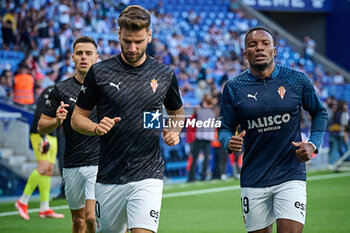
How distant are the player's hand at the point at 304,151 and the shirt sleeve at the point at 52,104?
2.95m

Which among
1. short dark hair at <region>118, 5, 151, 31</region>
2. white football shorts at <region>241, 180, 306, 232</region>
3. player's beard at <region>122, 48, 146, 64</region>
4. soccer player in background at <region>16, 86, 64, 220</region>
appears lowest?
soccer player in background at <region>16, 86, 64, 220</region>

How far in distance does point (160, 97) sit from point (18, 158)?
987cm

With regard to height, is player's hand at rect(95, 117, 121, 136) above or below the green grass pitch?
above

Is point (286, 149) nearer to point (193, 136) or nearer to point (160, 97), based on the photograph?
point (160, 97)

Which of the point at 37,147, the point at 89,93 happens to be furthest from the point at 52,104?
the point at 37,147

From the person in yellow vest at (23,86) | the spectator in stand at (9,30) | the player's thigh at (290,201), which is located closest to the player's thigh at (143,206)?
the player's thigh at (290,201)

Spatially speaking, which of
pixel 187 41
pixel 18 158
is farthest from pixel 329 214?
pixel 187 41

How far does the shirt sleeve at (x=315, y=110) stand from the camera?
561cm

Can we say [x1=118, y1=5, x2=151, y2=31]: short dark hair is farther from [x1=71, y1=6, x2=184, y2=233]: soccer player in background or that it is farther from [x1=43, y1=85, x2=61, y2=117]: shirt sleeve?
[x1=43, y1=85, x2=61, y2=117]: shirt sleeve

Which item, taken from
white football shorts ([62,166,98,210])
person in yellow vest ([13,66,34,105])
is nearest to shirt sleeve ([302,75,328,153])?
white football shorts ([62,166,98,210])

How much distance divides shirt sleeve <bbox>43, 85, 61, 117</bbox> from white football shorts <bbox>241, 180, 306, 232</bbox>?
8.48 feet

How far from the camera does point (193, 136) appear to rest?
1745cm

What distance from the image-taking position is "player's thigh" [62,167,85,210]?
281 inches

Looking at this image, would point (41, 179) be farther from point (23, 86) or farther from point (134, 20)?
point (134, 20)
